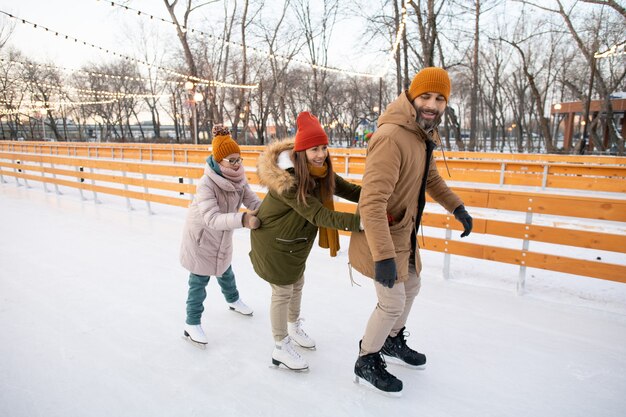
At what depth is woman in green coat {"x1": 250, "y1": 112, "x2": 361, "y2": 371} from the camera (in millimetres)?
1985

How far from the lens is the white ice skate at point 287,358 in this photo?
2318 mm

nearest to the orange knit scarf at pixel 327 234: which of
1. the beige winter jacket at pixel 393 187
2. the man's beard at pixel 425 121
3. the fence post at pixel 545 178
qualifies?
the beige winter jacket at pixel 393 187

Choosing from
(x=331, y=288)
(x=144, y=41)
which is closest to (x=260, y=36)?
(x=144, y=41)

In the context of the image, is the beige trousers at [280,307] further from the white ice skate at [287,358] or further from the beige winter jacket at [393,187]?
the beige winter jacket at [393,187]

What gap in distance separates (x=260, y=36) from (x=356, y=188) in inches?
1070

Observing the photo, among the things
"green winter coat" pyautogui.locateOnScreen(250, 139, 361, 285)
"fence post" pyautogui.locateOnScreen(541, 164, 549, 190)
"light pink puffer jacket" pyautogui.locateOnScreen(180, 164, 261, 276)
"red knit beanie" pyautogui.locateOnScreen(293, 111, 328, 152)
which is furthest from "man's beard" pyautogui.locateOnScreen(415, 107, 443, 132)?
"fence post" pyautogui.locateOnScreen(541, 164, 549, 190)

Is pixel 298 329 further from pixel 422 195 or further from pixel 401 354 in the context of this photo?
pixel 422 195

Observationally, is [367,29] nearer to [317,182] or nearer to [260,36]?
[260,36]

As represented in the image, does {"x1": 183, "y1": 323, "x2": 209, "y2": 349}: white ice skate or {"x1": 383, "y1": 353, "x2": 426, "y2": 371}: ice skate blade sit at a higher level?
{"x1": 183, "y1": 323, "x2": 209, "y2": 349}: white ice skate

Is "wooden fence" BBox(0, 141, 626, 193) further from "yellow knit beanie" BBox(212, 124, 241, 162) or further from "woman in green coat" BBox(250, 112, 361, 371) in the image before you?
"woman in green coat" BBox(250, 112, 361, 371)

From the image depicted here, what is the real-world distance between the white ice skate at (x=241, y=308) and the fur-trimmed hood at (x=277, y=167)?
134 centimetres

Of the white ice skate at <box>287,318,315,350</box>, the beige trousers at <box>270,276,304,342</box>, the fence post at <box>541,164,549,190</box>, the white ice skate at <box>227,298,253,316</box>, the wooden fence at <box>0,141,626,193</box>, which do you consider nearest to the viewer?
the beige trousers at <box>270,276,304,342</box>

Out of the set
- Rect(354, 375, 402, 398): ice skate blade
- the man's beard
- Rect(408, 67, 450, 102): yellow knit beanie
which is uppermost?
Rect(408, 67, 450, 102): yellow knit beanie

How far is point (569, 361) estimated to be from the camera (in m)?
2.44
